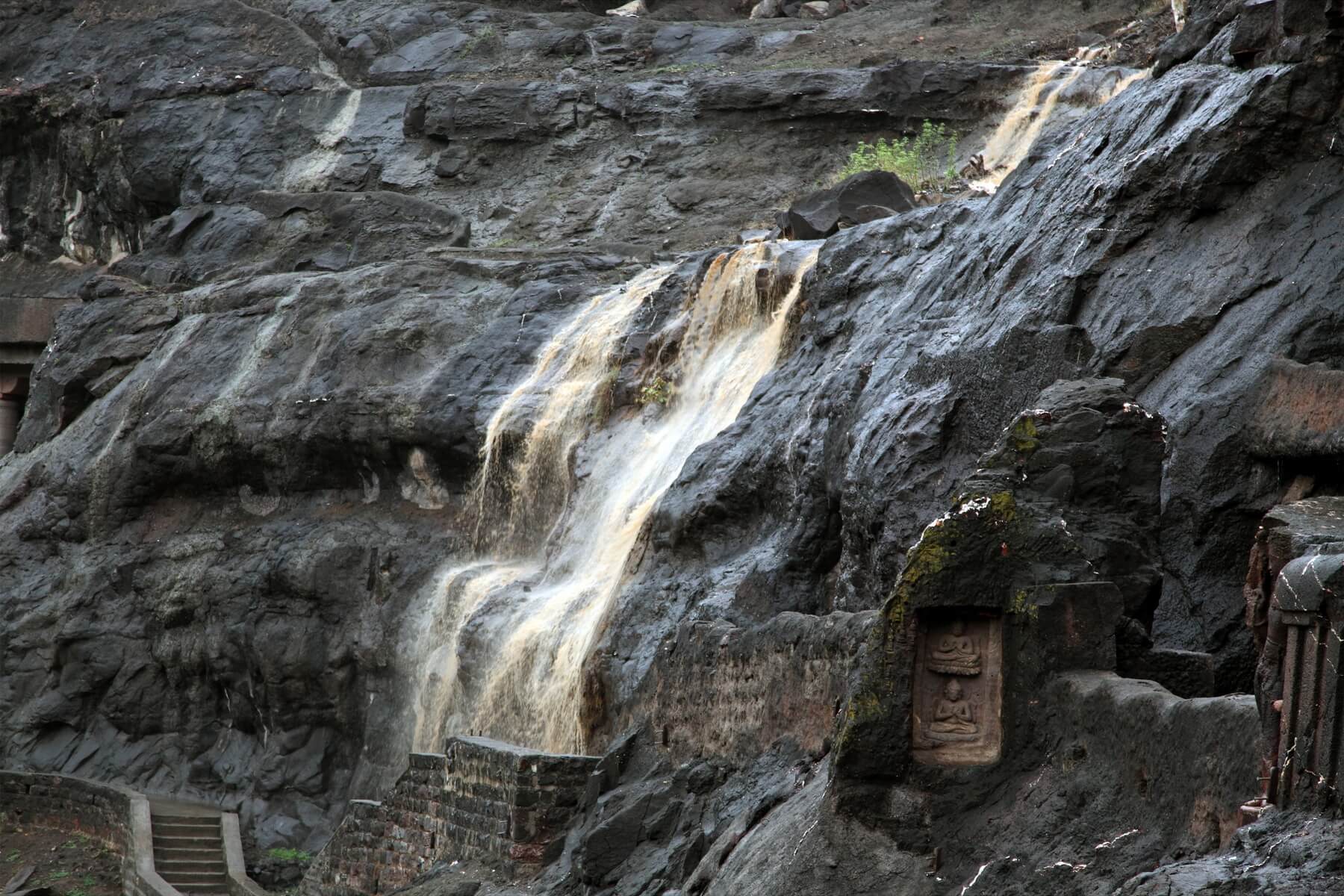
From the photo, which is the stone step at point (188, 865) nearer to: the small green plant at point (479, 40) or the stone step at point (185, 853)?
the stone step at point (185, 853)

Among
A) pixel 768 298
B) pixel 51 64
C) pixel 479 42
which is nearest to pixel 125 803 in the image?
pixel 768 298

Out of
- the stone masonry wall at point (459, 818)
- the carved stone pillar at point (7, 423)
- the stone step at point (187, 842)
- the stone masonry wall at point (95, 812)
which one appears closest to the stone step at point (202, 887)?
the stone masonry wall at point (95, 812)

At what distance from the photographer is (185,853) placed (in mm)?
23875

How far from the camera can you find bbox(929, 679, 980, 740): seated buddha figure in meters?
10.7

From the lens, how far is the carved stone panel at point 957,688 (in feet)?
34.9

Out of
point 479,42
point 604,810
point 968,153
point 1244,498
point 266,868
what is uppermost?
point 479,42

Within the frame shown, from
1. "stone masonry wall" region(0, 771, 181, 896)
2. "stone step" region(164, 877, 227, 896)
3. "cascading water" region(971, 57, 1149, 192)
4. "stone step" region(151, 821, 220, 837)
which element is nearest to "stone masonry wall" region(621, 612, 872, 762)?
"stone masonry wall" region(0, 771, 181, 896)

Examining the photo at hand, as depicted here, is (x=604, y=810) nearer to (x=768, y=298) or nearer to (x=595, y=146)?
(x=768, y=298)

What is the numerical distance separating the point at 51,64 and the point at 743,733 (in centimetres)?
3217

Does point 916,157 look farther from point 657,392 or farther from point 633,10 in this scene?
point 633,10

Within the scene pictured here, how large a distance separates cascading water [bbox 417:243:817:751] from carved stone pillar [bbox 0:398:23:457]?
1536cm

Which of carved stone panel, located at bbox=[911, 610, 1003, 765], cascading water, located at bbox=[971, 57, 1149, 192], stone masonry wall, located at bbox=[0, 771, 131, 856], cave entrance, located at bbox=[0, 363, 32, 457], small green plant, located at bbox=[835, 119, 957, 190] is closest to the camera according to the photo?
carved stone panel, located at bbox=[911, 610, 1003, 765]

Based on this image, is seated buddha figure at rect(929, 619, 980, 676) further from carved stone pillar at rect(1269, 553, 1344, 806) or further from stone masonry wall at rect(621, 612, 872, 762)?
carved stone pillar at rect(1269, 553, 1344, 806)

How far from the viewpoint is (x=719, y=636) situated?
15023 millimetres
